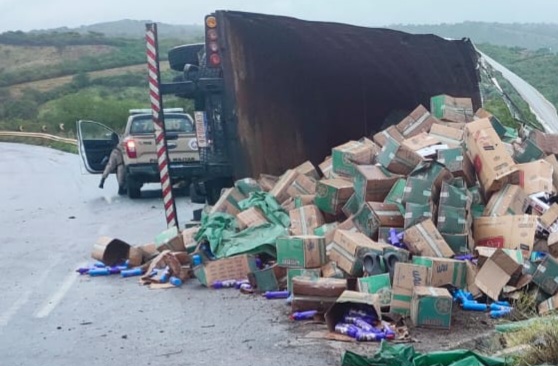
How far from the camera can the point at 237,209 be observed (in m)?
11.0

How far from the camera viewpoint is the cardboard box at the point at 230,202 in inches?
433

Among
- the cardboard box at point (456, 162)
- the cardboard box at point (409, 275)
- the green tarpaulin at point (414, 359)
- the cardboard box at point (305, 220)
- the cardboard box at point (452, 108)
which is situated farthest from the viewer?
the cardboard box at point (452, 108)

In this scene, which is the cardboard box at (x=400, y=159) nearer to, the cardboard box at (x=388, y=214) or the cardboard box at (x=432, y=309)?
the cardboard box at (x=388, y=214)

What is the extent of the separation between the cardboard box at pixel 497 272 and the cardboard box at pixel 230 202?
377 centimetres

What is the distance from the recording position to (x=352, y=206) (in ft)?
31.7

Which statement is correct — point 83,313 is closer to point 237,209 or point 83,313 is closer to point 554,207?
point 237,209

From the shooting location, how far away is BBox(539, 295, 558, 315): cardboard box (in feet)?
24.4

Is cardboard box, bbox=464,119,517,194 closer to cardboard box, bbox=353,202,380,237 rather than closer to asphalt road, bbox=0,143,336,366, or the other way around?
cardboard box, bbox=353,202,380,237

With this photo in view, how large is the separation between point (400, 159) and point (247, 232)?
1752mm

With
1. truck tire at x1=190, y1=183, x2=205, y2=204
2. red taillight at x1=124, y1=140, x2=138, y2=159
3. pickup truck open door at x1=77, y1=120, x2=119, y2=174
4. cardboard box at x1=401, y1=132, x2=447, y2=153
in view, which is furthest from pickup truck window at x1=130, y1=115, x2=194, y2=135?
cardboard box at x1=401, y1=132, x2=447, y2=153

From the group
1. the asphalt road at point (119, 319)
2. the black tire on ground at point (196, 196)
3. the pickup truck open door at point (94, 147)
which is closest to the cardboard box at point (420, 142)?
the asphalt road at point (119, 319)

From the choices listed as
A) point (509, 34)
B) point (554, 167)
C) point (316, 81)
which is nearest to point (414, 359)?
point (554, 167)

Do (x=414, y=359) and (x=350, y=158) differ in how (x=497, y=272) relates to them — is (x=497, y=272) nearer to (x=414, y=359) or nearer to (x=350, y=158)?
(x=414, y=359)

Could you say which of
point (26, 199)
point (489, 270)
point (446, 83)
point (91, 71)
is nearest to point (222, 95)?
point (446, 83)
